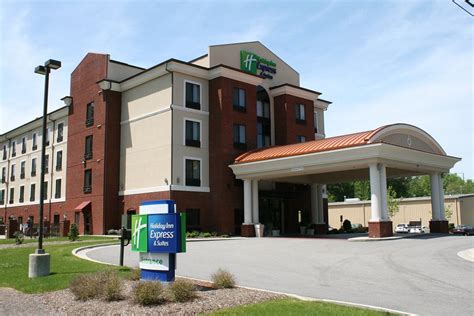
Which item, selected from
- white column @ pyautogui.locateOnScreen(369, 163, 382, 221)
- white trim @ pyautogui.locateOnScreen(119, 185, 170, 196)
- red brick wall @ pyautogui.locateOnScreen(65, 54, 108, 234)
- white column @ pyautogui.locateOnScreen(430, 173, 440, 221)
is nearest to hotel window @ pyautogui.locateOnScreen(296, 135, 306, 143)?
white column @ pyautogui.locateOnScreen(430, 173, 440, 221)

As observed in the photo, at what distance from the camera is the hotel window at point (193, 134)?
37281 mm

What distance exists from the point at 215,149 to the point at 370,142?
1339 cm

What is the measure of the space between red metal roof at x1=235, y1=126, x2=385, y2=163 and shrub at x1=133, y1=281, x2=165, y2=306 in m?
20.7

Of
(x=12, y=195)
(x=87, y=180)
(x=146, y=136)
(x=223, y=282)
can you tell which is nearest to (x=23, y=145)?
(x=12, y=195)

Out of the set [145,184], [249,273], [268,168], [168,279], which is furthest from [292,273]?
[145,184]

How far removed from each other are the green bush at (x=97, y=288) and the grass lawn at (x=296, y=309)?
109 inches

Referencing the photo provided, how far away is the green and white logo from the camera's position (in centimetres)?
1212

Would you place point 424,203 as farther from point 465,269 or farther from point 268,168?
point 465,269

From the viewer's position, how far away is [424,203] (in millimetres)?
63500

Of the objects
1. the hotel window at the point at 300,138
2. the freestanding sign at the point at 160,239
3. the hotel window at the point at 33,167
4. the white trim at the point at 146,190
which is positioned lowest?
the freestanding sign at the point at 160,239

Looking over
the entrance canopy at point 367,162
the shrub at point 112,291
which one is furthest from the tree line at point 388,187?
the shrub at point 112,291

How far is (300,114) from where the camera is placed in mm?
45156

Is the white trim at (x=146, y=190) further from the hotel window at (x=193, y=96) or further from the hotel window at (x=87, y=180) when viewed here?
the hotel window at (x=193, y=96)

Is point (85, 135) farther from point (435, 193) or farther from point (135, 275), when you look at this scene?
point (135, 275)
